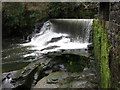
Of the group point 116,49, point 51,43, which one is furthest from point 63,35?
point 116,49

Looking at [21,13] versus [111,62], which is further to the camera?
[21,13]

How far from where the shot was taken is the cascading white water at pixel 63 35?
901cm

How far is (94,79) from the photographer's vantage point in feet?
14.5

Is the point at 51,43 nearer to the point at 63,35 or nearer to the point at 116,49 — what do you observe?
the point at 63,35

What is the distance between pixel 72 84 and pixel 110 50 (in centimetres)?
113

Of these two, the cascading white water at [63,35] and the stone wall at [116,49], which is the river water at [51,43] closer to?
the cascading white water at [63,35]

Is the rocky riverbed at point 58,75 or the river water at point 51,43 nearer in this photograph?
the rocky riverbed at point 58,75

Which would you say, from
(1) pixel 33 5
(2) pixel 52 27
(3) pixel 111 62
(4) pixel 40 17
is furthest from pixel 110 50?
(1) pixel 33 5

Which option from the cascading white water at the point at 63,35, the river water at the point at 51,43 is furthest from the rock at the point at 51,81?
the cascading white water at the point at 63,35

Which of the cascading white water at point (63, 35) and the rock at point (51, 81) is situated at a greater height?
the cascading white water at point (63, 35)

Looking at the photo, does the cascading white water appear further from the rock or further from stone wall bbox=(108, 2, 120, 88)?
stone wall bbox=(108, 2, 120, 88)

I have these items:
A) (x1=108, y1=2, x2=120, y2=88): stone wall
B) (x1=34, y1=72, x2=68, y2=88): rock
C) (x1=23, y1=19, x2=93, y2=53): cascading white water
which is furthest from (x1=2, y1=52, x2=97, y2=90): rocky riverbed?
(x1=23, y1=19, x2=93, y2=53): cascading white water

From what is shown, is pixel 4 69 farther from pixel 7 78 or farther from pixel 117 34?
pixel 117 34

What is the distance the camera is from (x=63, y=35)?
10469 millimetres
